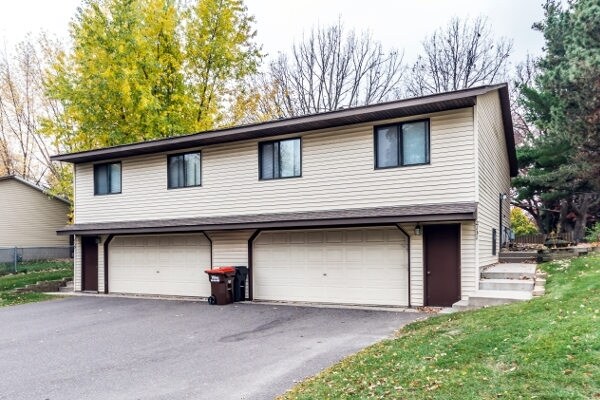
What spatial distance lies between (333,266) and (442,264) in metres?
2.94

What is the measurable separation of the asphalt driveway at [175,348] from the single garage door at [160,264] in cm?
174

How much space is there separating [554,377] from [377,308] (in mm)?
7334

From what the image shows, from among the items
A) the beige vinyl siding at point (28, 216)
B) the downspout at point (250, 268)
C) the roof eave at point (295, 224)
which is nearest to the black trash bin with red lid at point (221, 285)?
the downspout at point (250, 268)

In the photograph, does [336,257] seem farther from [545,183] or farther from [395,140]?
[545,183]

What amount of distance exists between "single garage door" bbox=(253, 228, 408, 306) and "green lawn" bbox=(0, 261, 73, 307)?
8.44 m

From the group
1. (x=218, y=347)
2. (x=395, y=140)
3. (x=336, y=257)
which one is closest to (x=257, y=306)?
(x=336, y=257)

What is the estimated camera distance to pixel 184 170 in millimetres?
15742

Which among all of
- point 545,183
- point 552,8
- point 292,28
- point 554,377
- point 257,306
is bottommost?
point 257,306

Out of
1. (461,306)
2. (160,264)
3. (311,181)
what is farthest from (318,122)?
A: (160,264)

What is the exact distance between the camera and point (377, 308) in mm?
12203

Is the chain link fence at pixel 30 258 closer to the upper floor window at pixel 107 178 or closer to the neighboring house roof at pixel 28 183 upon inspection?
the neighboring house roof at pixel 28 183

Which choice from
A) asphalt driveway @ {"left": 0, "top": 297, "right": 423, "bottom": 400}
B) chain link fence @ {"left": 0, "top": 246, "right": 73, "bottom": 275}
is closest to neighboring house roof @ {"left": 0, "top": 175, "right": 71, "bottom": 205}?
chain link fence @ {"left": 0, "top": 246, "right": 73, "bottom": 275}

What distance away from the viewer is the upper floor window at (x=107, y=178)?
17.2 m

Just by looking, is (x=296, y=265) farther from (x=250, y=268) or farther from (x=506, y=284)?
(x=506, y=284)
